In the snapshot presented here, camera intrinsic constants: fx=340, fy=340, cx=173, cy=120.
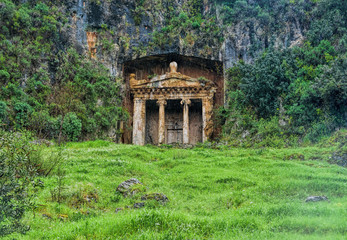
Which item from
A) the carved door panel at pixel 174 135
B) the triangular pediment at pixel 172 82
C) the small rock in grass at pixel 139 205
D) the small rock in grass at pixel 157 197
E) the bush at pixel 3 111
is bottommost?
the small rock in grass at pixel 139 205

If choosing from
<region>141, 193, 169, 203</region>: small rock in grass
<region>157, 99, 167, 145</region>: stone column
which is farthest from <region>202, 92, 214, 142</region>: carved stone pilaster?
<region>141, 193, 169, 203</region>: small rock in grass

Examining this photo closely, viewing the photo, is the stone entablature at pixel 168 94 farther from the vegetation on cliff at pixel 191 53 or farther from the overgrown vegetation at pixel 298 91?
the overgrown vegetation at pixel 298 91

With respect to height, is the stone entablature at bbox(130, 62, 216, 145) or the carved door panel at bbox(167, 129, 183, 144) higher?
the stone entablature at bbox(130, 62, 216, 145)

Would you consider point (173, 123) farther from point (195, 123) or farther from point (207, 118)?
point (207, 118)

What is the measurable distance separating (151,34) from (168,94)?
20.8 ft

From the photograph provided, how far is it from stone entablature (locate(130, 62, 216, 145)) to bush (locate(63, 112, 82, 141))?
7622mm

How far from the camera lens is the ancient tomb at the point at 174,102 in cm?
3183

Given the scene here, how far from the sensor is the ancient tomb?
31830 mm

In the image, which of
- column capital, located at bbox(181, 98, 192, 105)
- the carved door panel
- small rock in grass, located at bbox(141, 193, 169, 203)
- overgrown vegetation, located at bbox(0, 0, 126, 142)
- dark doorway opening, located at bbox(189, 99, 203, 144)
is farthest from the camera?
the carved door panel

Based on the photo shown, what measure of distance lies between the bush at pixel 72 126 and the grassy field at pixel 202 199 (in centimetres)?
525

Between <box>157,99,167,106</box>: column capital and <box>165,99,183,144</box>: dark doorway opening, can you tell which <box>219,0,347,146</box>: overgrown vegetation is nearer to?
<box>157,99,167,106</box>: column capital

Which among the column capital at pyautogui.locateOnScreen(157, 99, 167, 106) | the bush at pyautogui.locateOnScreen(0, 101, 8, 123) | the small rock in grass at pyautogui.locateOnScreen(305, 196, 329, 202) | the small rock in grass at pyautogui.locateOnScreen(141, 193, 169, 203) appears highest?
the column capital at pyautogui.locateOnScreen(157, 99, 167, 106)

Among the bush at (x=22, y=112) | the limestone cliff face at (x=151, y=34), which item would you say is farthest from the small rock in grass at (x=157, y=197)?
the limestone cliff face at (x=151, y=34)

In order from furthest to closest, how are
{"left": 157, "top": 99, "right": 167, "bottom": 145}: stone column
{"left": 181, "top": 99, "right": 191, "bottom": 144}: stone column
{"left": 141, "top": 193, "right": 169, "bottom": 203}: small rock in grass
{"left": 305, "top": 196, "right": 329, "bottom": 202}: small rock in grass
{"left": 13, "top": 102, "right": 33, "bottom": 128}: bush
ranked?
{"left": 157, "top": 99, "right": 167, "bottom": 145}: stone column < {"left": 181, "top": 99, "right": 191, "bottom": 144}: stone column < {"left": 13, "top": 102, "right": 33, "bottom": 128}: bush < {"left": 141, "top": 193, "right": 169, "bottom": 203}: small rock in grass < {"left": 305, "top": 196, "right": 329, "bottom": 202}: small rock in grass
